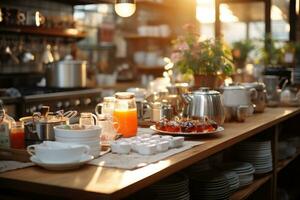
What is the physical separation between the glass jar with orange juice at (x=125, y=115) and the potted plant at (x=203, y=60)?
1133 millimetres

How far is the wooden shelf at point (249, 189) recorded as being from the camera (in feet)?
8.60

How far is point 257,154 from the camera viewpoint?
3.08m

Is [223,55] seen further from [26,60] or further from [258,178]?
[26,60]

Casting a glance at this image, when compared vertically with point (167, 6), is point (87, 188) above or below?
below

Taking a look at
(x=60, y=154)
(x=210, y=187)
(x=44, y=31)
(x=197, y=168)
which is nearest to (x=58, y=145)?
(x=60, y=154)

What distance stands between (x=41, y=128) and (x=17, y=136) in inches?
4.0

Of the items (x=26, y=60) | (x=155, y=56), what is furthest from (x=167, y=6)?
(x=26, y=60)

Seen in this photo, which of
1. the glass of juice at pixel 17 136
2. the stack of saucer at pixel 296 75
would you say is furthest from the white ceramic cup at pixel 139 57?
the glass of juice at pixel 17 136

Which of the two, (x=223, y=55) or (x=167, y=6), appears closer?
(x=223, y=55)

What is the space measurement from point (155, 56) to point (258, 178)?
4786 mm

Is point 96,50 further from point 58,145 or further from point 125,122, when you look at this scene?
point 58,145

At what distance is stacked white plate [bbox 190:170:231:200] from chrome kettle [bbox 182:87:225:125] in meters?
0.32

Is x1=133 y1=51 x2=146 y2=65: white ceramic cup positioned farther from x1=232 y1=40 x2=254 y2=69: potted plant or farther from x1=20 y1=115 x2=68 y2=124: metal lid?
x1=20 y1=115 x2=68 y2=124: metal lid

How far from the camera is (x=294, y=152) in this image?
3826 mm
